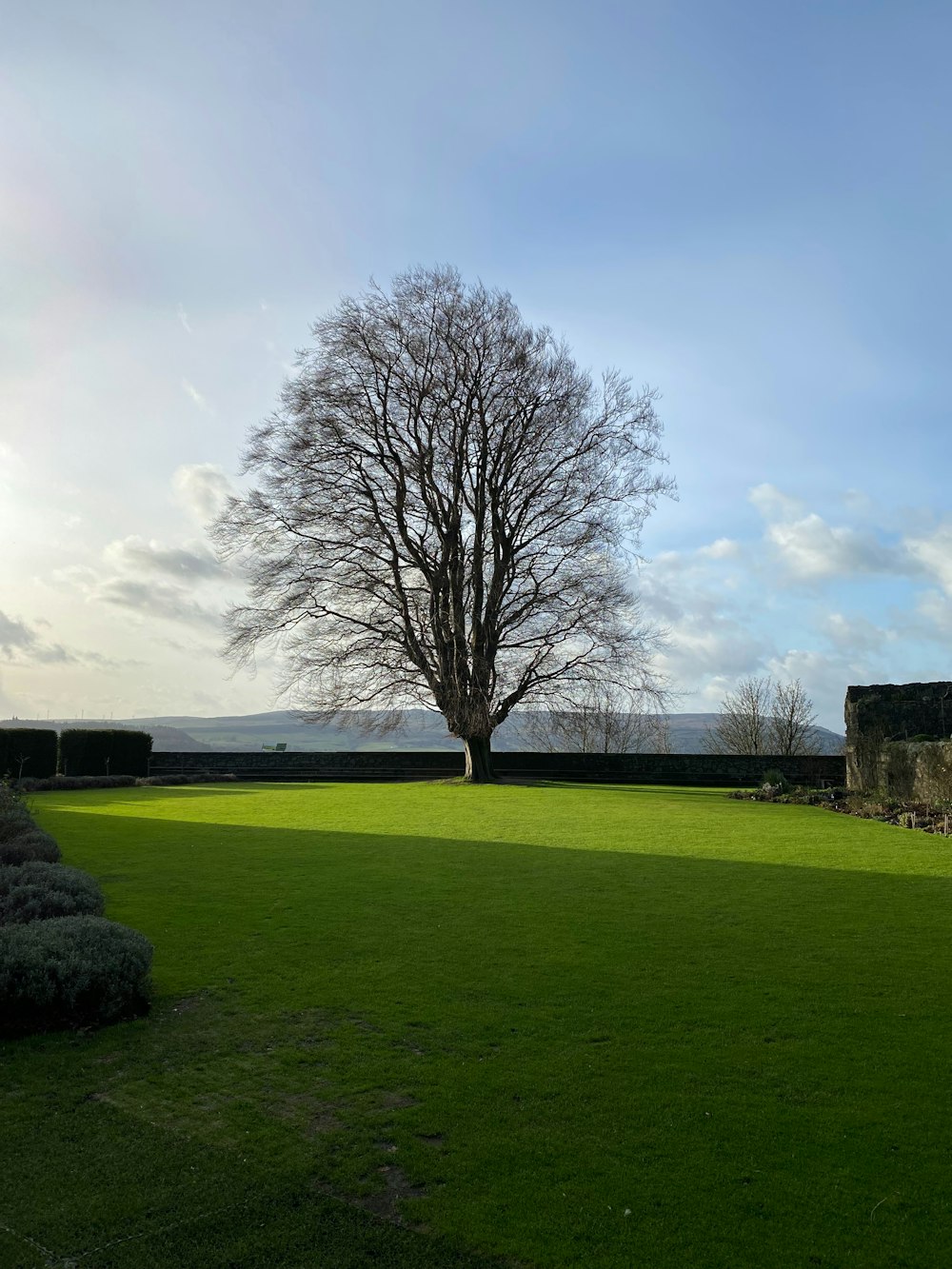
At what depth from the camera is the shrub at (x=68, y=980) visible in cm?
534

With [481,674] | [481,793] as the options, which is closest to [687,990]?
[481,793]

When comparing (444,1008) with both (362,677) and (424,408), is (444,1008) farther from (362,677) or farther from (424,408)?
(424,408)

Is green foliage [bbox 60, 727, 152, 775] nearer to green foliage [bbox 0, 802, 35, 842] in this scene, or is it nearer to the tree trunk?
the tree trunk

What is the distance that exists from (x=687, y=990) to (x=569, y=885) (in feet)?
12.1

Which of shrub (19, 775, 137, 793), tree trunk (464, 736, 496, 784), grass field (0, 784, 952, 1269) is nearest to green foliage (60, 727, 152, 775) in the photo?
shrub (19, 775, 137, 793)

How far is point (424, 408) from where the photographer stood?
27.9m

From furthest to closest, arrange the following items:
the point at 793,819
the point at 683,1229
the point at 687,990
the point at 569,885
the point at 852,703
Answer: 1. the point at 852,703
2. the point at 793,819
3. the point at 569,885
4. the point at 687,990
5. the point at 683,1229

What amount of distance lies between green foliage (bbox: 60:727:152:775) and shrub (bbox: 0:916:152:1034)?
87.1 feet

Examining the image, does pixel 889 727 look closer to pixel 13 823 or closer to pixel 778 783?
pixel 778 783

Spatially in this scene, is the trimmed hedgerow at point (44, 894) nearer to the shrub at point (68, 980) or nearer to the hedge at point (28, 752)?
the shrub at point (68, 980)

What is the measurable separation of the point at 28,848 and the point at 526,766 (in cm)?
2380

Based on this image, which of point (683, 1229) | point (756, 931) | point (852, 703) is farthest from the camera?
point (852, 703)

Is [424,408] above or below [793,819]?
above

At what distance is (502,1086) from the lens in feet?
14.5
